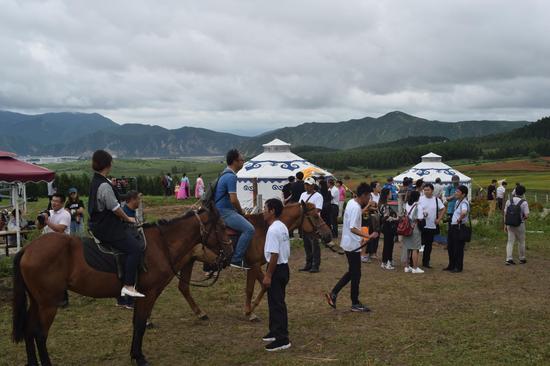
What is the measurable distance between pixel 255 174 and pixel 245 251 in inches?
667

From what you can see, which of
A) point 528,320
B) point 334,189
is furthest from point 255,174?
point 528,320

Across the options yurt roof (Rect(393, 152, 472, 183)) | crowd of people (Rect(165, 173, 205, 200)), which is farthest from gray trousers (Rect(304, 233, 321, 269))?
yurt roof (Rect(393, 152, 472, 183))

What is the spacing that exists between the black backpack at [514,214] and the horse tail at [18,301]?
403 inches

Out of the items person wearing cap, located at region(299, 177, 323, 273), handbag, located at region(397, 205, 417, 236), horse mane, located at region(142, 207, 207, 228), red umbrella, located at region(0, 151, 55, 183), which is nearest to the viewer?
horse mane, located at region(142, 207, 207, 228)

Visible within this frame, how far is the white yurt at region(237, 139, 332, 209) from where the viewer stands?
24.1 meters

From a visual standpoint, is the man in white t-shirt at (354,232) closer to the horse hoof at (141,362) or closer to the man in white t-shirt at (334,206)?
the horse hoof at (141,362)

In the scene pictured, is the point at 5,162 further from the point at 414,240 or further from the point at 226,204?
the point at 414,240

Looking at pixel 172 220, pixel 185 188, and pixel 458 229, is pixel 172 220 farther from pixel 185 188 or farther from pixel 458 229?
pixel 185 188

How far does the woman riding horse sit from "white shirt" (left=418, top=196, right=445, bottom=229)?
7.31 metres

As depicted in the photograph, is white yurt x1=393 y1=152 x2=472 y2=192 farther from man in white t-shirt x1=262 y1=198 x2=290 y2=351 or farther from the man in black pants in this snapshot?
man in white t-shirt x1=262 y1=198 x2=290 y2=351

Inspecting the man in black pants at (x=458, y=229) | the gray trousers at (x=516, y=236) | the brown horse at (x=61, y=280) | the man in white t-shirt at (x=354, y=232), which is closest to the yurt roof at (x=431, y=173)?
the gray trousers at (x=516, y=236)

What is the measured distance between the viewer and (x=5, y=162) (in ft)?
38.5

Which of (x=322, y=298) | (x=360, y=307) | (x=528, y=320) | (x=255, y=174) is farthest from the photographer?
(x=255, y=174)

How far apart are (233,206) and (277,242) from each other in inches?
60.3
